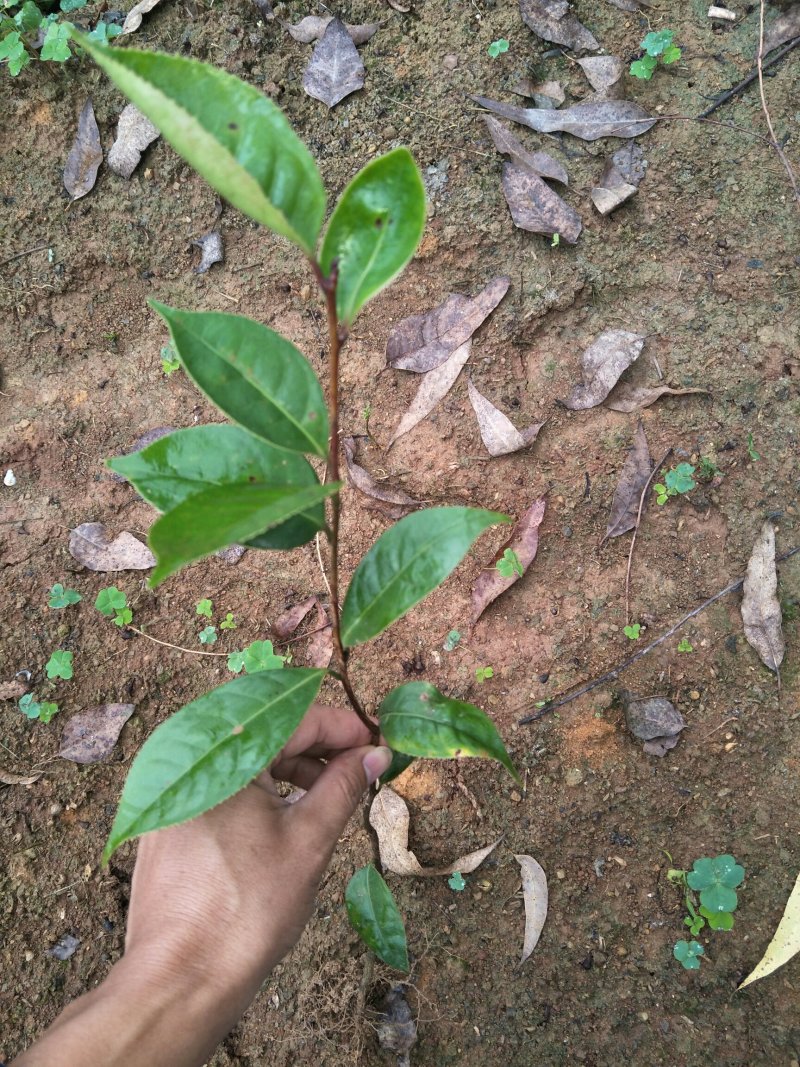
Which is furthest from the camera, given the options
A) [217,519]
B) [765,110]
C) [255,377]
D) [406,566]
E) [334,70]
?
[334,70]

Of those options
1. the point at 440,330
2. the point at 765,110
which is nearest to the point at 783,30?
the point at 765,110

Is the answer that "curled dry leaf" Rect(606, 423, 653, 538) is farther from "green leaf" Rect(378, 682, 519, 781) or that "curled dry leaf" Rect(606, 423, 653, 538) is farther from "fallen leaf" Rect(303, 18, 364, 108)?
"fallen leaf" Rect(303, 18, 364, 108)

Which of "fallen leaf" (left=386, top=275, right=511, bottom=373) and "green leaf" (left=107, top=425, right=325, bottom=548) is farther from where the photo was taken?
"fallen leaf" (left=386, top=275, right=511, bottom=373)

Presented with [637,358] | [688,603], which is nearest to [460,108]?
[637,358]

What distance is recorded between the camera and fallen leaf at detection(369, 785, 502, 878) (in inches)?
88.2

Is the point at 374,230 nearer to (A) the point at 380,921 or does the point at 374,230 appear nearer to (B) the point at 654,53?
(A) the point at 380,921

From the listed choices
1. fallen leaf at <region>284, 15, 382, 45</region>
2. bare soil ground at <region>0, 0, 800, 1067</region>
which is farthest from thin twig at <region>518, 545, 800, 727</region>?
fallen leaf at <region>284, 15, 382, 45</region>

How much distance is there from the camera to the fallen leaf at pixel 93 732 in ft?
8.33

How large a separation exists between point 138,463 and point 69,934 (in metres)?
1.85

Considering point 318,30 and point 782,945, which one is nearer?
point 782,945

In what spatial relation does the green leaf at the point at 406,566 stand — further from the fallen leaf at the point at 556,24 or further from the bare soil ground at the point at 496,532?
the fallen leaf at the point at 556,24

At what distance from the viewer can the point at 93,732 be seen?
101 inches

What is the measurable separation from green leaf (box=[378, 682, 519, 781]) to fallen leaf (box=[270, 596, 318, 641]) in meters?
0.97

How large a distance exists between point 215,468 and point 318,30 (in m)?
2.46
